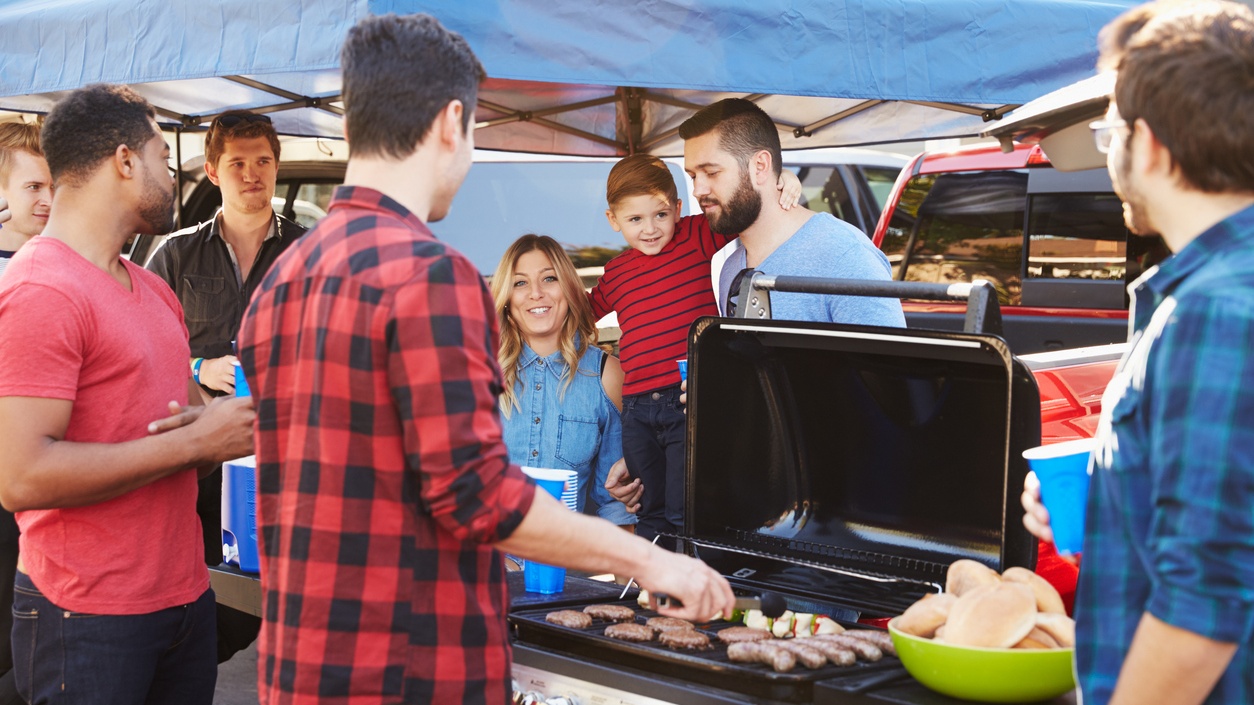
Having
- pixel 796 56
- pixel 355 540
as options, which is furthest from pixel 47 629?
pixel 796 56

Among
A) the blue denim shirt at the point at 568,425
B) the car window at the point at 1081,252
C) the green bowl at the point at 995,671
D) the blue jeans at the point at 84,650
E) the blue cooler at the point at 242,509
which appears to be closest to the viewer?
the green bowl at the point at 995,671

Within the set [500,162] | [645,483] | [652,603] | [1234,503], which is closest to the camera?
[1234,503]

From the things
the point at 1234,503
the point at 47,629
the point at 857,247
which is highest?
the point at 857,247

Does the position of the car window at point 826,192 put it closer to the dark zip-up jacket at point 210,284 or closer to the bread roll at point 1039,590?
Answer: the dark zip-up jacket at point 210,284

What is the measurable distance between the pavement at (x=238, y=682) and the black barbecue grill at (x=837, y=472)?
275 centimetres

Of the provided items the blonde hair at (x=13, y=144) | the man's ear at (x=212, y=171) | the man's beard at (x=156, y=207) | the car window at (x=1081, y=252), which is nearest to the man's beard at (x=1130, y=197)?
the man's beard at (x=156, y=207)

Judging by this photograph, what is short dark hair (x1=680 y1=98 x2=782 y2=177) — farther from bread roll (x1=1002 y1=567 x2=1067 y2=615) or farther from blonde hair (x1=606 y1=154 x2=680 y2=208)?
bread roll (x1=1002 y1=567 x2=1067 y2=615)

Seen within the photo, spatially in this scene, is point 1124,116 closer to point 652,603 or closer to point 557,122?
point 652,603

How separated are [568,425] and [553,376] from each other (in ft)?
0.56

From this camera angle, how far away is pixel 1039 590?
209 cm

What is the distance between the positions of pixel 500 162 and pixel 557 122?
2.15 m

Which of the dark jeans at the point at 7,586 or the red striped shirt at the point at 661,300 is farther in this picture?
the red striped shirt at the point at 661,300

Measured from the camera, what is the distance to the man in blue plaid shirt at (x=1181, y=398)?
1352 mm

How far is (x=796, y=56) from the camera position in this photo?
8.61 ft
